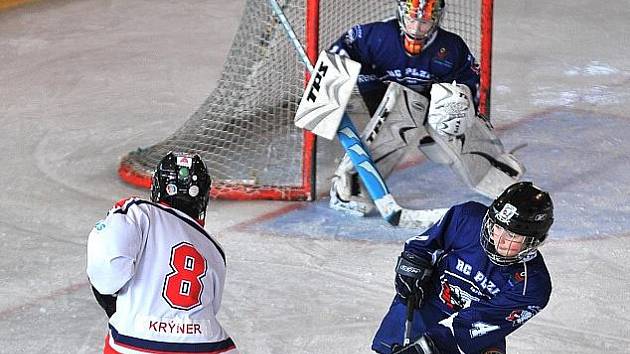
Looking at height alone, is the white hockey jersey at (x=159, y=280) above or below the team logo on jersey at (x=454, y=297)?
above

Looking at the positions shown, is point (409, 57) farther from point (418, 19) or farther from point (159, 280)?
point (159, 280)

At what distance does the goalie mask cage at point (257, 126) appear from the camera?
442cm

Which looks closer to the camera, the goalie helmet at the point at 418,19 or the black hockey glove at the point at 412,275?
the black hockey glove at the point at 412,275

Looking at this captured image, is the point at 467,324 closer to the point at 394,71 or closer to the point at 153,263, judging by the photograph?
the point at 153,263

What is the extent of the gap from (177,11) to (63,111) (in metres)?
1.82

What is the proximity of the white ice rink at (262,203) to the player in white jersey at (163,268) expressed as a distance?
95cm

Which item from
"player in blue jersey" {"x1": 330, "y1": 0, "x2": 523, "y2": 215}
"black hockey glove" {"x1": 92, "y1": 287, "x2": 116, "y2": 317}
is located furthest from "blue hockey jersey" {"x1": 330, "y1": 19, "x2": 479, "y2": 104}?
"black hockey glove" {"x1": 92, "y1": 287, "x2": 116, "y2": 317}

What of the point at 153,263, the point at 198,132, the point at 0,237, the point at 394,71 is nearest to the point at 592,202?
the point at 394,71

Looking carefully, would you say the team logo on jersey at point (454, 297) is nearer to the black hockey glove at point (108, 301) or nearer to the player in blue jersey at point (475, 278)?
the player in blue jersey at point (475, 278)

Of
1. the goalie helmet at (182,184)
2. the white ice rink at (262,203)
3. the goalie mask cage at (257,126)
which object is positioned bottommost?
the white ice rink at (262,203)

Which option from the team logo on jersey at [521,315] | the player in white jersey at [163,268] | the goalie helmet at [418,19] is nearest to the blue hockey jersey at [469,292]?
the team logo on jersey at [521,315]

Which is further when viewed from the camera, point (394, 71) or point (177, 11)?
point (177, 11)

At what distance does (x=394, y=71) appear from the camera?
436 cm

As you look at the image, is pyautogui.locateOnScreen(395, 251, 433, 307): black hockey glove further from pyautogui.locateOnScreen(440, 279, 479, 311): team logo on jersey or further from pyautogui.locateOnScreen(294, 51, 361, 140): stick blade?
pyautogui.locateOnScreen(294, 51, 361, 140): stick blade
